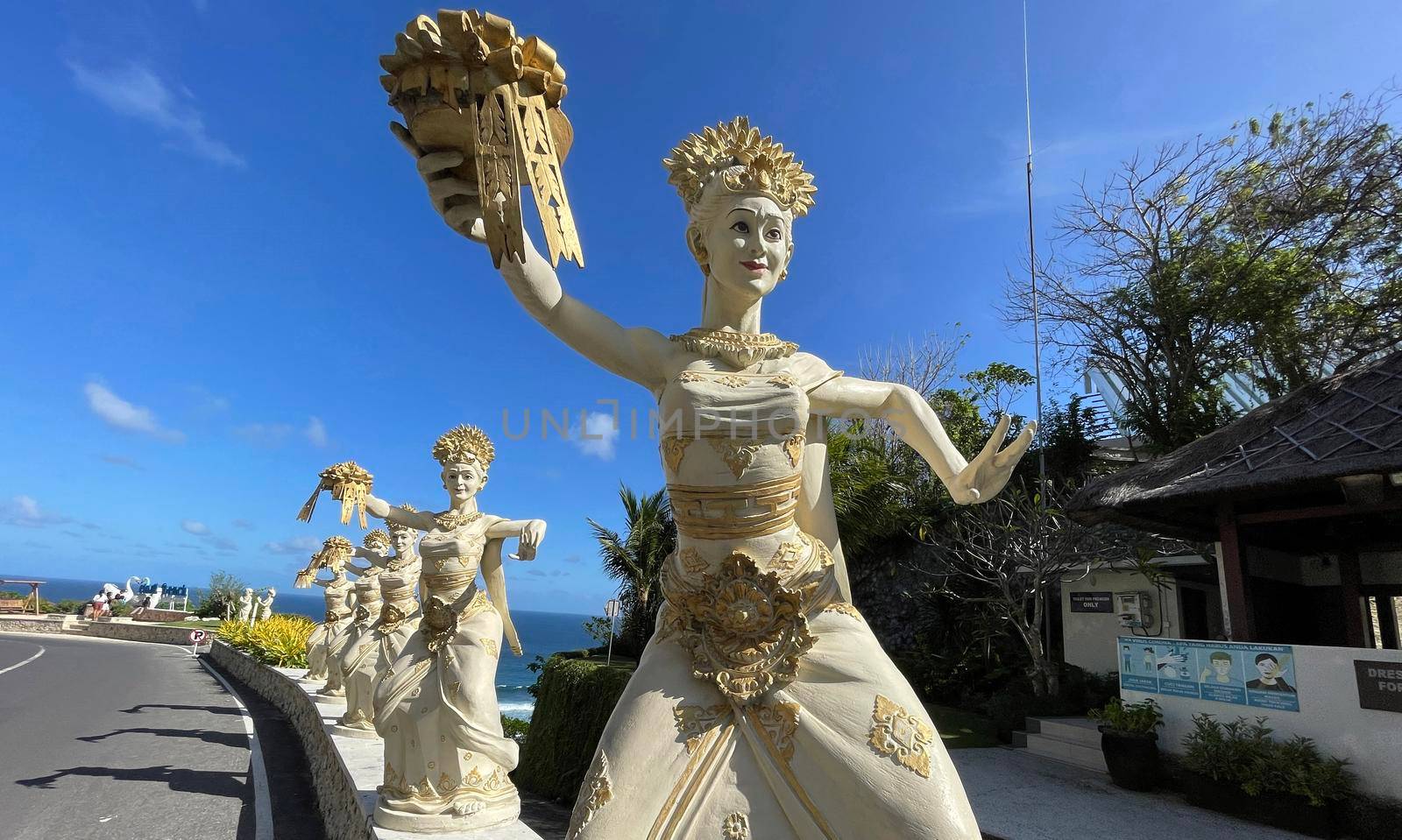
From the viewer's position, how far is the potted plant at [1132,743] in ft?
28.1

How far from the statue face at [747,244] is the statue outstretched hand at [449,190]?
2.30 ft

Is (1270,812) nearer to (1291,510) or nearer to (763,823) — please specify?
(1291,510)

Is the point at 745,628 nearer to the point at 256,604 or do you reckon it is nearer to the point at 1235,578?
the point at 1235,578

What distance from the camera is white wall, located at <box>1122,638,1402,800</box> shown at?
22.6 feet

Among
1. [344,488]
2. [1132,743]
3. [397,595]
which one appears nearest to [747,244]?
[344,488]

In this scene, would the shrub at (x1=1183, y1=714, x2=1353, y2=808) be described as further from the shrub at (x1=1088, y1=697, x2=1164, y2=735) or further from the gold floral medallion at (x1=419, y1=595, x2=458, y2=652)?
the gold floral medallion at (x1=419, y1=595, x2=458, y2=652)

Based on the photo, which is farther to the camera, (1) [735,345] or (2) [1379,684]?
(2) [1379,684]

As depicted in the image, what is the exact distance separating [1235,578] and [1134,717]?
7.05 feet

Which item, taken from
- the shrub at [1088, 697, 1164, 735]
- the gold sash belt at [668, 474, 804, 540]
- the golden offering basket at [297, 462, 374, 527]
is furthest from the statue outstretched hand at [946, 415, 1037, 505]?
the shrub at [1088, 697, 1164, 735]

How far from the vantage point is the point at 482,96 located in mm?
2049

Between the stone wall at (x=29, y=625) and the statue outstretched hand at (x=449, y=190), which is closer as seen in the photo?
the statue outstretched hand at (x=449, y=190)

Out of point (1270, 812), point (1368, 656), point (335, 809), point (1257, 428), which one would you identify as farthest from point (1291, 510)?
point (335, 809)

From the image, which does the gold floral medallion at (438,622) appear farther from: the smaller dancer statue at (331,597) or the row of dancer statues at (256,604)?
the row of dancer statues at (256,604)

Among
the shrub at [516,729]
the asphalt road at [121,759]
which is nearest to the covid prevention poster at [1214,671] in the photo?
the shrub at [516,729]
